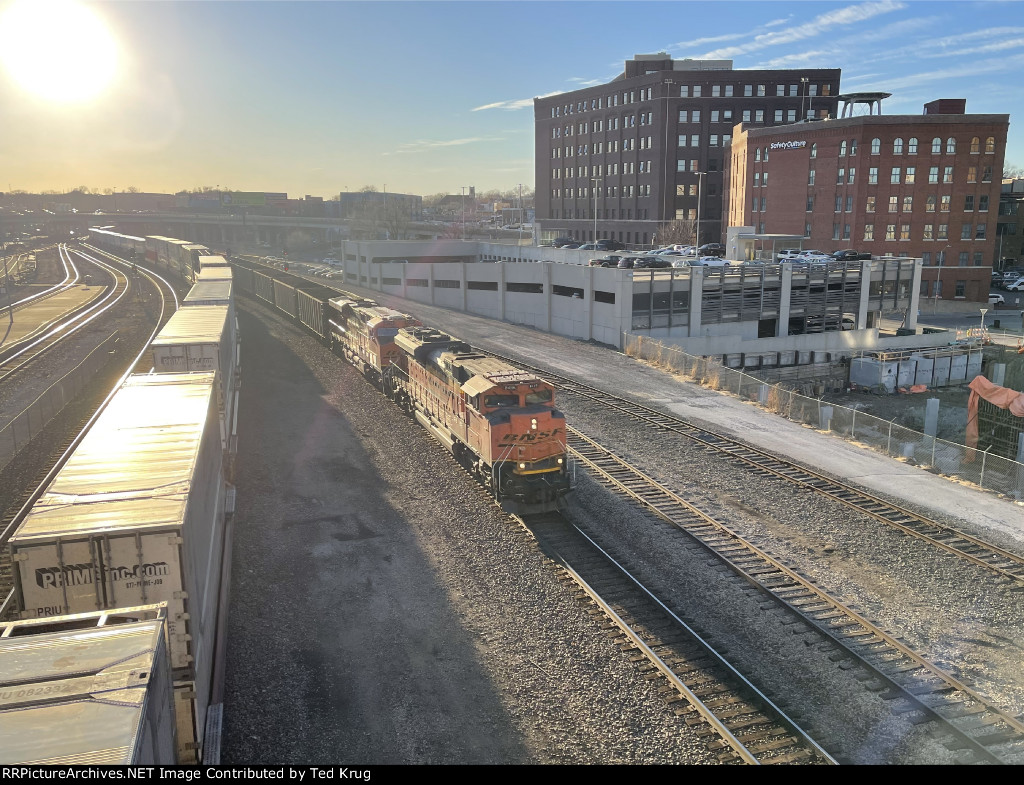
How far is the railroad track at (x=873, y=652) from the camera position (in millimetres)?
11625

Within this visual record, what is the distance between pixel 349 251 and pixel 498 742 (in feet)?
247

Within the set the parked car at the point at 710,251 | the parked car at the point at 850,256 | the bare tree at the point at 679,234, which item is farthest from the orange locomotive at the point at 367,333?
the bare tree at the point at 679,234

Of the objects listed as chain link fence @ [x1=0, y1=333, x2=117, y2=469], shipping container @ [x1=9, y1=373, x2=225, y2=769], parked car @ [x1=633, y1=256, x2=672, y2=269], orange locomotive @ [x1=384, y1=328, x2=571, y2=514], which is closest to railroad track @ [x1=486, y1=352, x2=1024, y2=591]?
orange locomotive @ [x1=384, y1=328, x2=571, y2=514]

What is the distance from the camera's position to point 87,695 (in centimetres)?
709

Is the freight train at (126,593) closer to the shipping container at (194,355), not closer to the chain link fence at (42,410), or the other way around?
the shipping container at (194,355)

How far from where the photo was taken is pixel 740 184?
91.3 meters

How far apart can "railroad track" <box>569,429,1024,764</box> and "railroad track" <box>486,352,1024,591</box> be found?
464cm

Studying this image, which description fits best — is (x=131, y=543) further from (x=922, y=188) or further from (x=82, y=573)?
(x=922, y=188)

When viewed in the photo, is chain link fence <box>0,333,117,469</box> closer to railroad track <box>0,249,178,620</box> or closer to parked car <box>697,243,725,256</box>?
railroad track <box>0,249,178,620</box>

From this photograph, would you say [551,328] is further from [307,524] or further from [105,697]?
[105,697]

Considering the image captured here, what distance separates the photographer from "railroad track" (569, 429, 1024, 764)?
1162 cm

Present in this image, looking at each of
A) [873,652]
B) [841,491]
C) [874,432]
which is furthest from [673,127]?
[873,652]

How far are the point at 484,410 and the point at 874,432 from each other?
16.6 m

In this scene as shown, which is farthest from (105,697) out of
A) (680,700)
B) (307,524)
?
(307,524)
